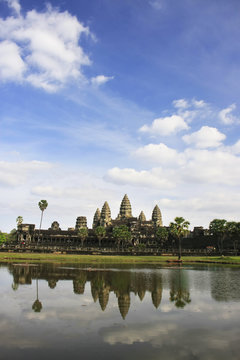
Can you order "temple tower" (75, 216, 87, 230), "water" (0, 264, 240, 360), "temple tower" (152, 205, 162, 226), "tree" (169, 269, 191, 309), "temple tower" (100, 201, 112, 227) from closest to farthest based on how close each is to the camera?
"water" (0, 264, 240, 360) < "tree" (169, 269, 191, 309) < "temple tower" (75, 216, 87, 230) < "temple tower" (100, 201, 112, 227) < "temple tower" (152, 205, 162, 226)

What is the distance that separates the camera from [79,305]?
20047 millimetres

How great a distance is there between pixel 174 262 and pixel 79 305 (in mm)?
47425

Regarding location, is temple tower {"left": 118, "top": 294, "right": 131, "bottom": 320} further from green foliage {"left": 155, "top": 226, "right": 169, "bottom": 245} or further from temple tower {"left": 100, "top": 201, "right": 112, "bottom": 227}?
temple tower {"left": 100, "top": 201, "right": 112, "bottom": 227}

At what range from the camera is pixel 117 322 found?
1612cm

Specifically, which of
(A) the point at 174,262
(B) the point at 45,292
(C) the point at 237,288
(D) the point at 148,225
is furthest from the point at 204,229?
(B) the point at 45,292

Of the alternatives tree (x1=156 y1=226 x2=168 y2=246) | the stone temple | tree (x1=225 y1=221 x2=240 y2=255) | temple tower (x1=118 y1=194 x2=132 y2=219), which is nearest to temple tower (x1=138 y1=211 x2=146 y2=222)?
temple tower (x1=118 y1=194 x2=132 y2=219)

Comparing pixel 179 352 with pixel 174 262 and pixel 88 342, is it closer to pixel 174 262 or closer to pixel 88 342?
pixel 88 342

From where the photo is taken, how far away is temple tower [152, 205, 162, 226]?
169 metres

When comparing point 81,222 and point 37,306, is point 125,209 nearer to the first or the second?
point 81,222

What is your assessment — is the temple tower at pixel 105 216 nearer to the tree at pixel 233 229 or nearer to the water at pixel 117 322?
the tree at pixel 233 229

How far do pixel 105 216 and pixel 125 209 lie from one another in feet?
40.7

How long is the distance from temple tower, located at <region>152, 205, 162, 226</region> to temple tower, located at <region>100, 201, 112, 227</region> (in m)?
24.8

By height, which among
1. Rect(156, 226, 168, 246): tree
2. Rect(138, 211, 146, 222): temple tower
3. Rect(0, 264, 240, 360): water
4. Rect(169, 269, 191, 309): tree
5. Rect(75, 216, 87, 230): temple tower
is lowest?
Rect(169, 269, 191, 309): tree

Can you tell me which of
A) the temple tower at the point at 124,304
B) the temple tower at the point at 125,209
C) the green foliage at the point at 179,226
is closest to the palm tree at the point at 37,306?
the temple tower at the point at 124,304
